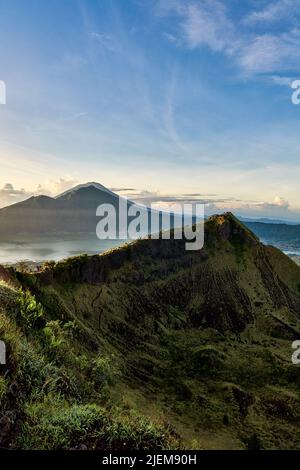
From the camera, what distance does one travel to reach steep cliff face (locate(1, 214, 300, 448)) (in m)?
37.8

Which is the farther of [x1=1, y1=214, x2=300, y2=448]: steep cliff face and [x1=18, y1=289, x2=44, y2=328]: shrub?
[x1=1, y1=214, x2=300, y2=448]: steep cliff face

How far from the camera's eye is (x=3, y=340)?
7.15m

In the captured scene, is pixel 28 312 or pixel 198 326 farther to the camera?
pixel 198 326

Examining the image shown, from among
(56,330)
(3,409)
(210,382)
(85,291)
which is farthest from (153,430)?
(210,382)

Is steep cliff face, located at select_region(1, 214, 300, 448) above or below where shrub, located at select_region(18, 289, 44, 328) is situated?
below

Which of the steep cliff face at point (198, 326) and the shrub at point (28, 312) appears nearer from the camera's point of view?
the shrub at point (28, 312)

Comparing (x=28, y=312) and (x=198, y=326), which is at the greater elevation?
(x=28, y=312)

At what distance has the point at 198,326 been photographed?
59969 mm

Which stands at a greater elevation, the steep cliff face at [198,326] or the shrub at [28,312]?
the shrub at [28,312]

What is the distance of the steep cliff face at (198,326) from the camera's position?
37.8 meters

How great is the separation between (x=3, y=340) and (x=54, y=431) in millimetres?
2100

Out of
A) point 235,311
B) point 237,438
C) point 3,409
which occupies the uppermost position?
point 3,409
